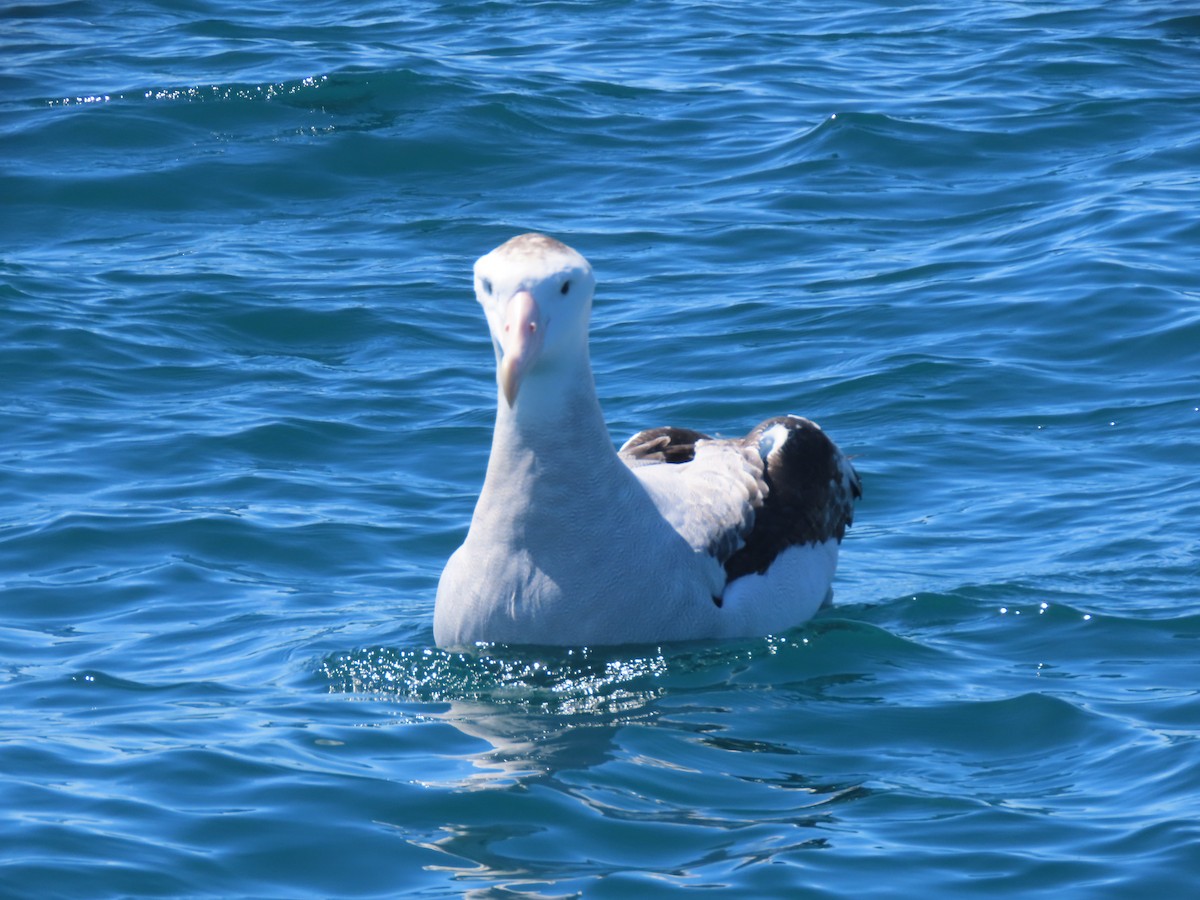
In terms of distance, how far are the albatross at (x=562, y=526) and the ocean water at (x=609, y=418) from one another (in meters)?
0.20

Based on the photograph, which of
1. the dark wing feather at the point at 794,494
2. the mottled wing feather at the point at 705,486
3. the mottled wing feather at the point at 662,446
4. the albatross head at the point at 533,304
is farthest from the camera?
the mottled wing feather at the point at 662,446

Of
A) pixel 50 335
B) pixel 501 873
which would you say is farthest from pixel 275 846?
pixel 50 335

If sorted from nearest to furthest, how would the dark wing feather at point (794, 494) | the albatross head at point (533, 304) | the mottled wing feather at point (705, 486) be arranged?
the albatross head at point (533, 304) < the mottled wing feather at point (705, 486) < the dark wing feather at point (794, 494)

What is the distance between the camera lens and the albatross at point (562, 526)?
8.60 meters

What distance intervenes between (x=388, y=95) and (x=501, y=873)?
1396 cm

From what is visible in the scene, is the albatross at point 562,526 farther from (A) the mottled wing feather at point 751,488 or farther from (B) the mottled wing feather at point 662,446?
(B) the mottled wing feather at point 662,446

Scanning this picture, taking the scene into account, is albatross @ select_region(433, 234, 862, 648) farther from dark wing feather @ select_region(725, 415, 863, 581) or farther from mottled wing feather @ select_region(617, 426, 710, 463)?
mottled wing feather @ select_region(617, 426, 710, 463)

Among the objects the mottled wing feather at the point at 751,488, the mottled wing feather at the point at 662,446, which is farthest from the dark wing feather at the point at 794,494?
the mottled wing feather at the point at 662,446

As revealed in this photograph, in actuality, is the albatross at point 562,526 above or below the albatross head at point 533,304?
below

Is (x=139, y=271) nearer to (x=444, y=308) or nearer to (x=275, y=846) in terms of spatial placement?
(x=444, y=308)

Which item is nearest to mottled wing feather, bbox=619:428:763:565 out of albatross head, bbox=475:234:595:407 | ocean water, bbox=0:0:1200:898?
ocean water, bbox=0:0:1200:898

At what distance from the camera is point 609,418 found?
43.2ft

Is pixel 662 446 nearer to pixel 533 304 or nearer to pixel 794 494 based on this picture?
pixel 794 494

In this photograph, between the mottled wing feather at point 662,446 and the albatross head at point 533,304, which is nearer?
the albatross head at point 533,304
